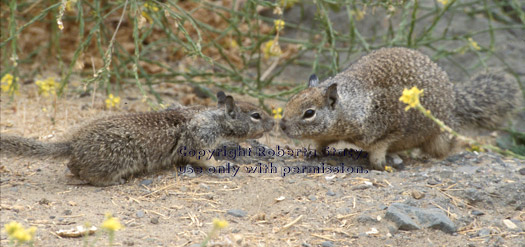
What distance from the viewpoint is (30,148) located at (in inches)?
191

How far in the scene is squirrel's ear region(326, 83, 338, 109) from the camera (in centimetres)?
554

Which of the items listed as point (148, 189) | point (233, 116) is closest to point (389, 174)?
point (233, 116)

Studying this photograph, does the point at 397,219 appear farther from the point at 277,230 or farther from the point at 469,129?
the point at 469,129

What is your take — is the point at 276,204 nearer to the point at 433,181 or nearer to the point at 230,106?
the point at 230,106

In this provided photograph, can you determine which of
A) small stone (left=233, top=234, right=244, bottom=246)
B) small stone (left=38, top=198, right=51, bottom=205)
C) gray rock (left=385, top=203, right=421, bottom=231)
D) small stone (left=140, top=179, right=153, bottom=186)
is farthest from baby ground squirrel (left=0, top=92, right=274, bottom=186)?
gray rock (left=385, top=203, right=421, bottom=231)

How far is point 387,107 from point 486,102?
1614mm

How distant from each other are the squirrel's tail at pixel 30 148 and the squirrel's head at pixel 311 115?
2.15 metres

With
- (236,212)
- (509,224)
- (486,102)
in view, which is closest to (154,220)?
(236,212)

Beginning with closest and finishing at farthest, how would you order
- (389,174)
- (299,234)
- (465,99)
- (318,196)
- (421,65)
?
(299,234), (318,196), (389,174), (421,65), (465,99)

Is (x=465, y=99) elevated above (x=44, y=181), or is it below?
above

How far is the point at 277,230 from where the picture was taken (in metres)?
4.21

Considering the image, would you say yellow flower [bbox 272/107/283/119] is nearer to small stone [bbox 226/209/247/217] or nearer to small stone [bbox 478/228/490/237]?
small stone [bbox 226/209/247/217]

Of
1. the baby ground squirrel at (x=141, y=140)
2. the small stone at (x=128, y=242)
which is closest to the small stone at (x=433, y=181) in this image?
the baby ground squirrel at (x=141, y=140)

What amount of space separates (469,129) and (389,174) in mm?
1926
